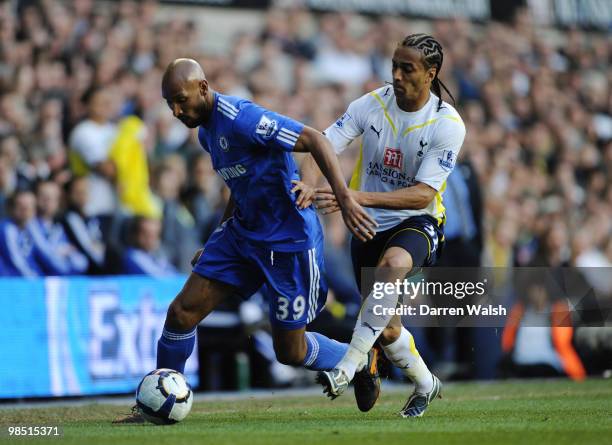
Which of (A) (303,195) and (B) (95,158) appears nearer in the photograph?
(A) (303,195)

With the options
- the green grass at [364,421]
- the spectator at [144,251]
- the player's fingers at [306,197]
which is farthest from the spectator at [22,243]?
the player's fingers at [306,197]

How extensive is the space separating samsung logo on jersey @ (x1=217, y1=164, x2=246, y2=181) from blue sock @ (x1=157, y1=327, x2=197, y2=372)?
1126 mm

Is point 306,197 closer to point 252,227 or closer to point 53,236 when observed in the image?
point 252,227

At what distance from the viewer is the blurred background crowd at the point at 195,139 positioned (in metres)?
12.1

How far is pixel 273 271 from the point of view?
8023mm

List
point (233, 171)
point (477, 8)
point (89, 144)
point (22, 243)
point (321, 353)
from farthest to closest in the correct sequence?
1. point (477, 8)
2. point (89, 144)
3. point (22, 243)
4. point (321, 353)
5. point (233, 171)

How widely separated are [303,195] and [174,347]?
145cm

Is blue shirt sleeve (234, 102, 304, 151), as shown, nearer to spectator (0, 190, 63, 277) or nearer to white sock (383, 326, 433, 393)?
white sock (383, 326, 433, 393)

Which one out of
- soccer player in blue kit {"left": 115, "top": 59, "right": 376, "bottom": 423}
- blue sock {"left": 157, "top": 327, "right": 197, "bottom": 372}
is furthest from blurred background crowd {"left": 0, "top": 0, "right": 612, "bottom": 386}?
soccer player in blue kit {"left": 115, "top": 59, "right": 376, "bottom": 423}

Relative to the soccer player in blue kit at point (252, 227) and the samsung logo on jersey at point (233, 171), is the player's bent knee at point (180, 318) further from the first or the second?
the samsung logo on jersey at point (233, 171)

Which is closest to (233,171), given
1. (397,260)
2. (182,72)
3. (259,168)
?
(259,168)

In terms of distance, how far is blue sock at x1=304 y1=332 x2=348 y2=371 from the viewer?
8.45m

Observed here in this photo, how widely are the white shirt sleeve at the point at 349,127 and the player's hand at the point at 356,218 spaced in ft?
3.74

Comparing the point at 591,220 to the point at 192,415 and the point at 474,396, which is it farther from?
the point at 192,415
